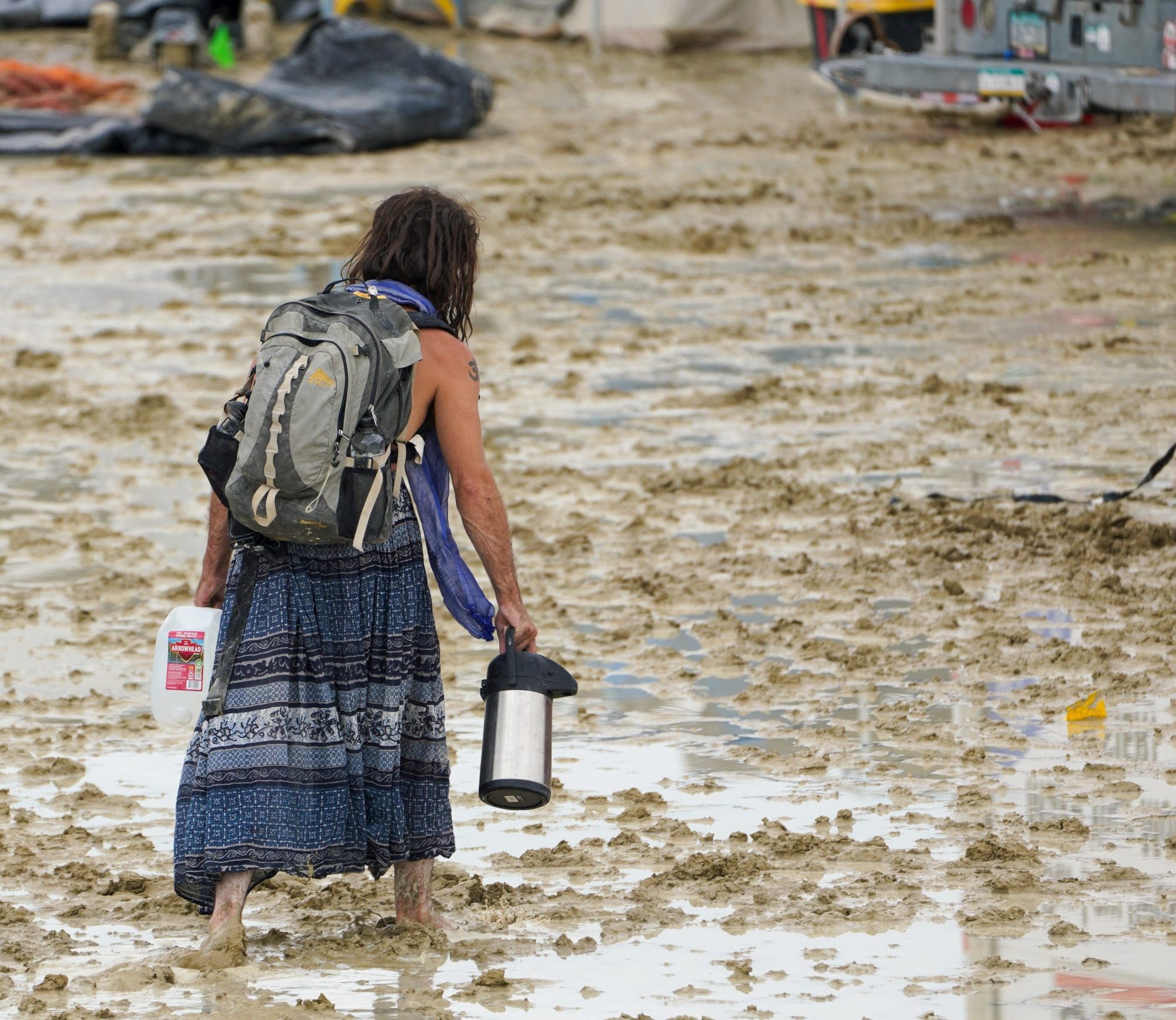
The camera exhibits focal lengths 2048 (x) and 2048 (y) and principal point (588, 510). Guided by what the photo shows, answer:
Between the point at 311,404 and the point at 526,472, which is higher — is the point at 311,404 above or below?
above

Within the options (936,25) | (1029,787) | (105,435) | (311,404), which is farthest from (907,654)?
(936,25)

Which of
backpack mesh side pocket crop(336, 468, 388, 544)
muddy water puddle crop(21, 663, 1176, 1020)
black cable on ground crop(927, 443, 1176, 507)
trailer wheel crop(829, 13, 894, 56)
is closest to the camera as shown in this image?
muddy water puddle crop(21, 663, 1176, 1020)

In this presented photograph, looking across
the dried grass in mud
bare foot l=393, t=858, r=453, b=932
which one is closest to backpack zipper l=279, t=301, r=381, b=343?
bare foot l=393, t=858, r=453, b=932

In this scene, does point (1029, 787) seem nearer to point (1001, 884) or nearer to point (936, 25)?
point (1001, 884)

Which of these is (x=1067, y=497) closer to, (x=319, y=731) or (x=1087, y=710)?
(x=1087, y=710)

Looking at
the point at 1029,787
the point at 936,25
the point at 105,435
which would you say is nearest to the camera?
the point at 1029,787

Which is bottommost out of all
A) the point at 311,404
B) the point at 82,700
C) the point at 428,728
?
the point at 82,700

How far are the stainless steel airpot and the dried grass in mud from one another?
0.31 m

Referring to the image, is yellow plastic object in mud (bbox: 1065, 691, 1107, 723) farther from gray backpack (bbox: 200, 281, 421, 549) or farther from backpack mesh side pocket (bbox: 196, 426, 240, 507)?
backpack mesh side pocket (bbox: 196, 426, 240, 507)

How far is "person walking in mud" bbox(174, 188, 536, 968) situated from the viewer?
3863mm

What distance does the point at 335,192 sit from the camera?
591 inches

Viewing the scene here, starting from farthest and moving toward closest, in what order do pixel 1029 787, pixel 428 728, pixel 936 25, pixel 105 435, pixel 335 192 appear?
pixel 335 192 < pixel 936 25 < pixel 105 435 < pixel 1029 787 < pixel 428 728

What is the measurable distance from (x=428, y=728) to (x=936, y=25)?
9.89 m

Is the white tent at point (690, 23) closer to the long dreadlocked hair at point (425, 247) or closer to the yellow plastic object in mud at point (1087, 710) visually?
the yellow plastic object in mud at point (1087, 710)
